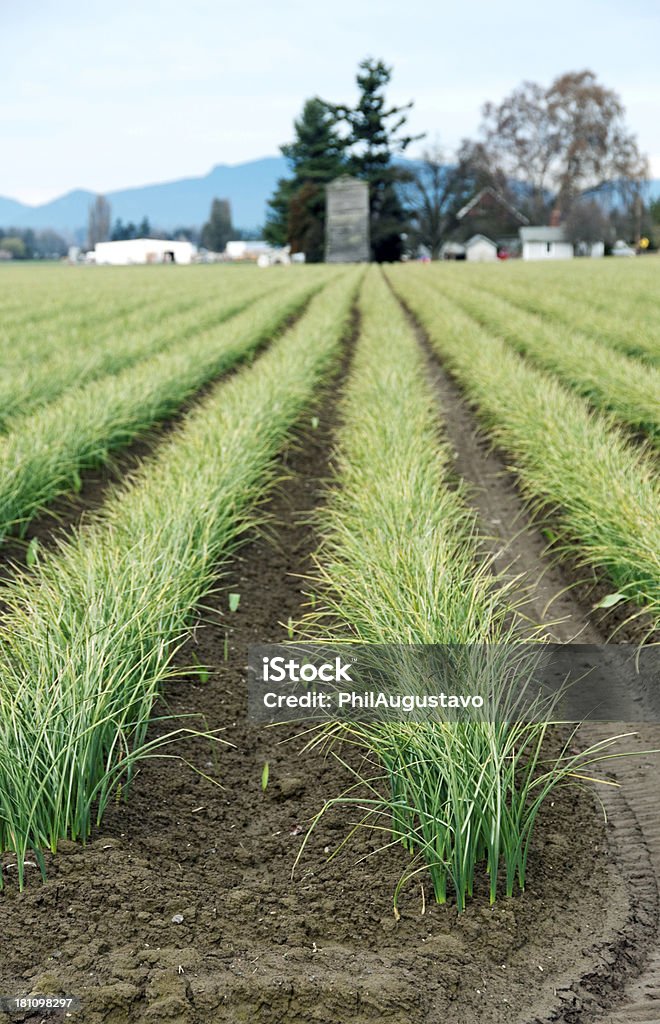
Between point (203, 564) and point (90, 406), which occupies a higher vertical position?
point (90, 406)

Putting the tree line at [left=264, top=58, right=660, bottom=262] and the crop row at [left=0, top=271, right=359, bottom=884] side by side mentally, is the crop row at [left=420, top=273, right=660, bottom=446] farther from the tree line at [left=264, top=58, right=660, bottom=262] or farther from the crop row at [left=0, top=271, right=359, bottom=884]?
the tree line at [left=264, top=58, right=660, bottom=262]

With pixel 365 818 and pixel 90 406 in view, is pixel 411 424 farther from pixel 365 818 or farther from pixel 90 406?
pixel 365 818

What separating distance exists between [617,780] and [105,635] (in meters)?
1.55

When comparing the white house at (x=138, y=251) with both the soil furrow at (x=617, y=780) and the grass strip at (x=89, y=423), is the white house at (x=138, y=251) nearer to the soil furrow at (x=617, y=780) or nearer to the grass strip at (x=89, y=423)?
the grass strip at (x=89, y=423)

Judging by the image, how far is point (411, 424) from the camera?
584 cm

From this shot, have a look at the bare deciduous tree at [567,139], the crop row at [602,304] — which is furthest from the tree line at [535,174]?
the crop row at [602,304]

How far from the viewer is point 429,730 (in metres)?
2.36

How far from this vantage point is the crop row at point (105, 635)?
2350mm

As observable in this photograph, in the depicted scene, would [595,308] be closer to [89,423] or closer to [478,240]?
[89,423]

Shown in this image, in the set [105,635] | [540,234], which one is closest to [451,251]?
→ [540,234]

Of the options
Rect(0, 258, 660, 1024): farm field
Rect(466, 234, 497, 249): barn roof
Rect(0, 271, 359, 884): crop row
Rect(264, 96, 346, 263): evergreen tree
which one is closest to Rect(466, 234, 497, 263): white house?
Rect(466, 234, 497, 249): barn roof

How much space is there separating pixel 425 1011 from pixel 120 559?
6.86 ft

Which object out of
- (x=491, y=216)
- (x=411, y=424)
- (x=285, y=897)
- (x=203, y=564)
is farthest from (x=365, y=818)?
(x=491, y=216)

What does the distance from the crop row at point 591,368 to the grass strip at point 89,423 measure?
124 inches
